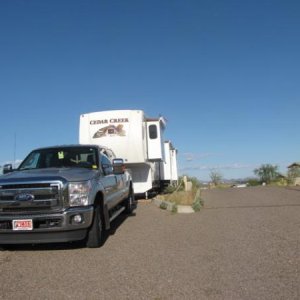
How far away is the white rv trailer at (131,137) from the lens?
58.6ft

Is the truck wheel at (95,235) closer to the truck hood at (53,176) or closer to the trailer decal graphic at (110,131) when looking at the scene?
the truck hood at (53,176)

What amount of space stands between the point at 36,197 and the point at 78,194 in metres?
0.72

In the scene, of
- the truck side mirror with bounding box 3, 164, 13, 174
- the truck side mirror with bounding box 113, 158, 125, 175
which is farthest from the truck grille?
the truck side mirror with bounding box 113, 158, 125, 175

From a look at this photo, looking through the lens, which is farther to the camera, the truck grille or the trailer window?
the trailer window

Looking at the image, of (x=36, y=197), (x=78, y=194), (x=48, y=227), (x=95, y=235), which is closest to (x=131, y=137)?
(x=95, y=235)

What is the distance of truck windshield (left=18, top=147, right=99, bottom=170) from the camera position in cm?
1056

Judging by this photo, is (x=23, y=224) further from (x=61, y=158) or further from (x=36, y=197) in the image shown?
(x=61, y=158)

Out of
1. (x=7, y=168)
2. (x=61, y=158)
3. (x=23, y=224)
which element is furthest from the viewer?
(x=61, y=158)

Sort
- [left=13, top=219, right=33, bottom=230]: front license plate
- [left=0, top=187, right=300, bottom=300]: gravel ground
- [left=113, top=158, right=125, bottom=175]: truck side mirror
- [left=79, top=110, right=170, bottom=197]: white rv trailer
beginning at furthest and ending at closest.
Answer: [left=79, top=110, right=170, bottom=197]: white rv trailer < [left=113, top=158, right=125, bottom=175]: truck side mirror < [left=13, top=219, right=33, bottom=230]: front license plate < [left=0, top=187, right=300, bottom=300]: gravel ground

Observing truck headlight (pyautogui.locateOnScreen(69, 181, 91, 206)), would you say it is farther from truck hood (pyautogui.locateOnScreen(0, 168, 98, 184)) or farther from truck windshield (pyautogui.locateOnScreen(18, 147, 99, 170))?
truck windshield (pyautogui.locateOnScreen(18, 147, 99, 170))

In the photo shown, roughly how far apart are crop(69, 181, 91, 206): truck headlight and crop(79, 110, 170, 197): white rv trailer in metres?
9.12

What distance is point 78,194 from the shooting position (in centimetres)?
855

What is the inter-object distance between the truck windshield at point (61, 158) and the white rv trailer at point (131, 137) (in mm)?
6818

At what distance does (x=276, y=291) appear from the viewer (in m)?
5.82
